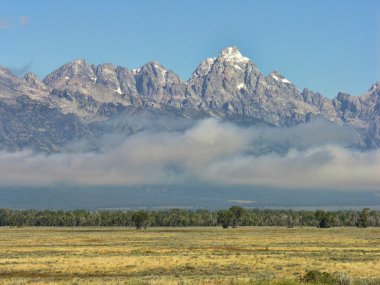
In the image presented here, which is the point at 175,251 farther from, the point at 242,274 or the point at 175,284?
the point at 175,284

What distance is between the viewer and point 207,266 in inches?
2267

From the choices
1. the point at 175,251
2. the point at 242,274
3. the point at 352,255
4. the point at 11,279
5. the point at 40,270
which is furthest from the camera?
the point at 175,251

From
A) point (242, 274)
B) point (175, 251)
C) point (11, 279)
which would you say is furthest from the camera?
point (175, 251)

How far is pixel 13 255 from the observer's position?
7294 cm

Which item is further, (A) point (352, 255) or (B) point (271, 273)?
(A) point (352, 255)

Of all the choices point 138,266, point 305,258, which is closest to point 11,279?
point 138,266

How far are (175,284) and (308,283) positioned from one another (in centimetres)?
810

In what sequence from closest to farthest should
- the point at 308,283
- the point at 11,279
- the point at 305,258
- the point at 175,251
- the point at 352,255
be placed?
1. the point at 308,283
2. the point at 11,279
3. the point at 305,258
4. the point at 352,255
5. the point at 175,251

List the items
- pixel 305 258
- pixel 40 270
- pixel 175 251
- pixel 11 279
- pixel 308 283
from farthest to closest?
pixel 175 251 < pixel 305 258 < pixel 40 270 < pixel 11 279 < pixel 308 283

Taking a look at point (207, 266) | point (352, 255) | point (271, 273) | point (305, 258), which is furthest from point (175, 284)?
point (352, 255)

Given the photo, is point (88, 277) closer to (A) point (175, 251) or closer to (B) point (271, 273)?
(B) point (271, 273)

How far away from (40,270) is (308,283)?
2631 cm

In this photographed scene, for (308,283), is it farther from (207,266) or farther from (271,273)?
(207,266)

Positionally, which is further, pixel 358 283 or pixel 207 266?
pixel 207 266
